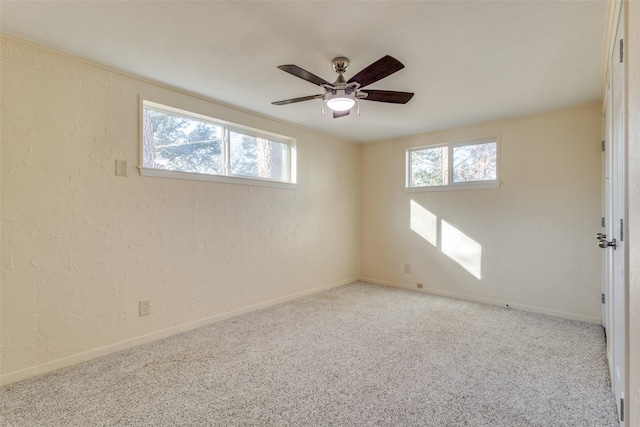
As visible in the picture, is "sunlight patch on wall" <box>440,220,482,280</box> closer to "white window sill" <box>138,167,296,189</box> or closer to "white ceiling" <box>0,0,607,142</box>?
"white ceiling" <box>0,0,607,142</box>

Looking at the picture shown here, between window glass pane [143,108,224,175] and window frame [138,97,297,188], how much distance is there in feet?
0.14

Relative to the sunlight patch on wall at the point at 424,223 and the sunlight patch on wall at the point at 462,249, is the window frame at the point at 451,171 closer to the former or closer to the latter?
the sunlight patch on wall at the point at 424,223

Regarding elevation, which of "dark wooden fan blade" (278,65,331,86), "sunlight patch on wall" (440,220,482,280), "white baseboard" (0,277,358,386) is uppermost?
"dark wooden fan blade" (278,65,331,86)

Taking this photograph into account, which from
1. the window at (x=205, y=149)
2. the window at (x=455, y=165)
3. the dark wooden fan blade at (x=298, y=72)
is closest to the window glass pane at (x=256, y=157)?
the window at (x=205, y=149)

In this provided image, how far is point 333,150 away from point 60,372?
3.84m

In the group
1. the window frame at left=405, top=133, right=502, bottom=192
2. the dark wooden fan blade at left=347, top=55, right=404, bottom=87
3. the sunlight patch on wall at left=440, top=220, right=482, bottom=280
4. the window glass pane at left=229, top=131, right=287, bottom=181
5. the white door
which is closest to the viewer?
the white door

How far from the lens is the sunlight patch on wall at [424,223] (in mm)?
4410

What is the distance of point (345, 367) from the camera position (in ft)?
7.65

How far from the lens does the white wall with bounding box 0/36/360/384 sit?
7.06 feet

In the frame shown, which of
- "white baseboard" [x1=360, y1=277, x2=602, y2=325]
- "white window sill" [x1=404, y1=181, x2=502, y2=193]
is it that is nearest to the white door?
"white baseboard" [x1=360, y1=277, x2=602, y2=325]

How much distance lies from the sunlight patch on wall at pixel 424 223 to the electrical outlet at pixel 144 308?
11.3 ft

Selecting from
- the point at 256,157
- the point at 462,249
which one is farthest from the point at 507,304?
the point at 256,157

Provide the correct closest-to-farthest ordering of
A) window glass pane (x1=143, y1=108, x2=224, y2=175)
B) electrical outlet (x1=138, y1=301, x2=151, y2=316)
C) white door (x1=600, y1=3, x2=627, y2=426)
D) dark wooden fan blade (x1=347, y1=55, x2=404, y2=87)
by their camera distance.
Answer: white door (x1=600, y1=3, x2=627, y2=426), dark wooden fan blade (x1=347, y1=55, x2=404, y2=87), electrical outlet (x1=138, y1=301, x2=151, y2=316), window glass pane (x1=143, y1=108, x2=224, y2=175)

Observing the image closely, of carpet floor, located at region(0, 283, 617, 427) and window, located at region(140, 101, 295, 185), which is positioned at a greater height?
window, located at region(140, 101, 295, 185)
